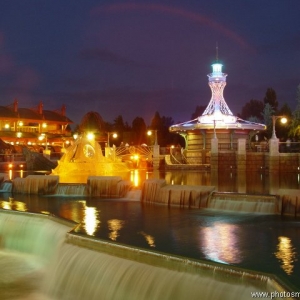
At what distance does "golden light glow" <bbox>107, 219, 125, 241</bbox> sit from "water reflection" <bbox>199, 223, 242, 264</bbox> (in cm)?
245

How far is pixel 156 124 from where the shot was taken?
9169cm

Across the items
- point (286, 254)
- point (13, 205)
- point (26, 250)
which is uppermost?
point (13, 205)

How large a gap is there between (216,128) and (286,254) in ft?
147

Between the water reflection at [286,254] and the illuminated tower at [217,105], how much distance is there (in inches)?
1723

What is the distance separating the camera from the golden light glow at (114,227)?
46.1ft

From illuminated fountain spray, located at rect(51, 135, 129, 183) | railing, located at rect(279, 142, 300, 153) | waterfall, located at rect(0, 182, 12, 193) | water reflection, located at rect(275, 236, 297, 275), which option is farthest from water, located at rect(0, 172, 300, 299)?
railing, located at rect(279, 142, 300, 153)

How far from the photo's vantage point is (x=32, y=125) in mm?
90125

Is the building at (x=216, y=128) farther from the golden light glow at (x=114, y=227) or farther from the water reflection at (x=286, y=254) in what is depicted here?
the water reflection at (x=286, y=254)

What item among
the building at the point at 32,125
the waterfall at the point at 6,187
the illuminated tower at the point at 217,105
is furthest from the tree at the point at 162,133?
the waterfall at the point at 6,187

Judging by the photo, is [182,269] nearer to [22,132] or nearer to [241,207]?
[241,207]

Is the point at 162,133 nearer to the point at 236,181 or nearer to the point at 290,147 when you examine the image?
the point at 290,147

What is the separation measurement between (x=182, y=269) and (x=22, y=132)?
3007 inches

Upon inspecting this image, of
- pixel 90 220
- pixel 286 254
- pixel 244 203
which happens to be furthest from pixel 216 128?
pixel 286 254

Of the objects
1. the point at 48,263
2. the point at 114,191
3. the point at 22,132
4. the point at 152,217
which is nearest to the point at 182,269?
the point at 48,263
